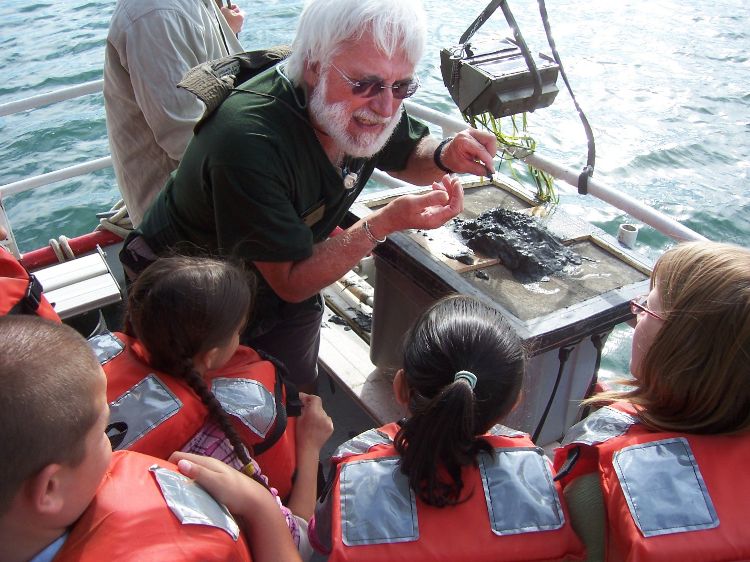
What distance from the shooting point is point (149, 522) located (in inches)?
44.4

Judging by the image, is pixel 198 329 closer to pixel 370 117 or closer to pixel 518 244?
pixel 370 117

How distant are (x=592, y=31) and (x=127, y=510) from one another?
1038 centimetres

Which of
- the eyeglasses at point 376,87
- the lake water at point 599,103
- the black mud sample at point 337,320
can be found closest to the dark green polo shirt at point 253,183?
the eyeglasses at point 376,87

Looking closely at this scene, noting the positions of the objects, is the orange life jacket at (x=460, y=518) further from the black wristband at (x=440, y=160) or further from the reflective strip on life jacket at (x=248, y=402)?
the black wristband at (x=440, y=160)

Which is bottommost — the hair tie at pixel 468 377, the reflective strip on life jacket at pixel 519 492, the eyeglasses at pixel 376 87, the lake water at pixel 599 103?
the lake water at pixel 599 103

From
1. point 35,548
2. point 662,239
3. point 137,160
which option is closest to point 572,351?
point 35,548

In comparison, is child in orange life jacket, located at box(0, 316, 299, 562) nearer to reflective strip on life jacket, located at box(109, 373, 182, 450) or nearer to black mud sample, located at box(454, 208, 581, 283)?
reflective strip on life jacket, located at box(109, 373, 182, 450)

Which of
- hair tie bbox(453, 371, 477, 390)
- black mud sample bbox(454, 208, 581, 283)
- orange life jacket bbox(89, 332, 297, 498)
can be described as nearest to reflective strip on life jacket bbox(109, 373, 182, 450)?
orange life jacket bbox(89, 332, 297, 498)

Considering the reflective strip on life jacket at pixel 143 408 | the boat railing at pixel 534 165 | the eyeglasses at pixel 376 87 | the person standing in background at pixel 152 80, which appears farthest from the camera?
the person standing in background at pixel 152 80

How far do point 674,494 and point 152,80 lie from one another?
209 centimetres

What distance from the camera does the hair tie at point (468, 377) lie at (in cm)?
129

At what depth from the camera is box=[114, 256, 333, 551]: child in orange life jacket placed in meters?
1.53

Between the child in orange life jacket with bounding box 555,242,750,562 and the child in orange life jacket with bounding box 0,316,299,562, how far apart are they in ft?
2.29

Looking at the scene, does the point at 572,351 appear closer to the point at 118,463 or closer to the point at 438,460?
the point at 438,460
